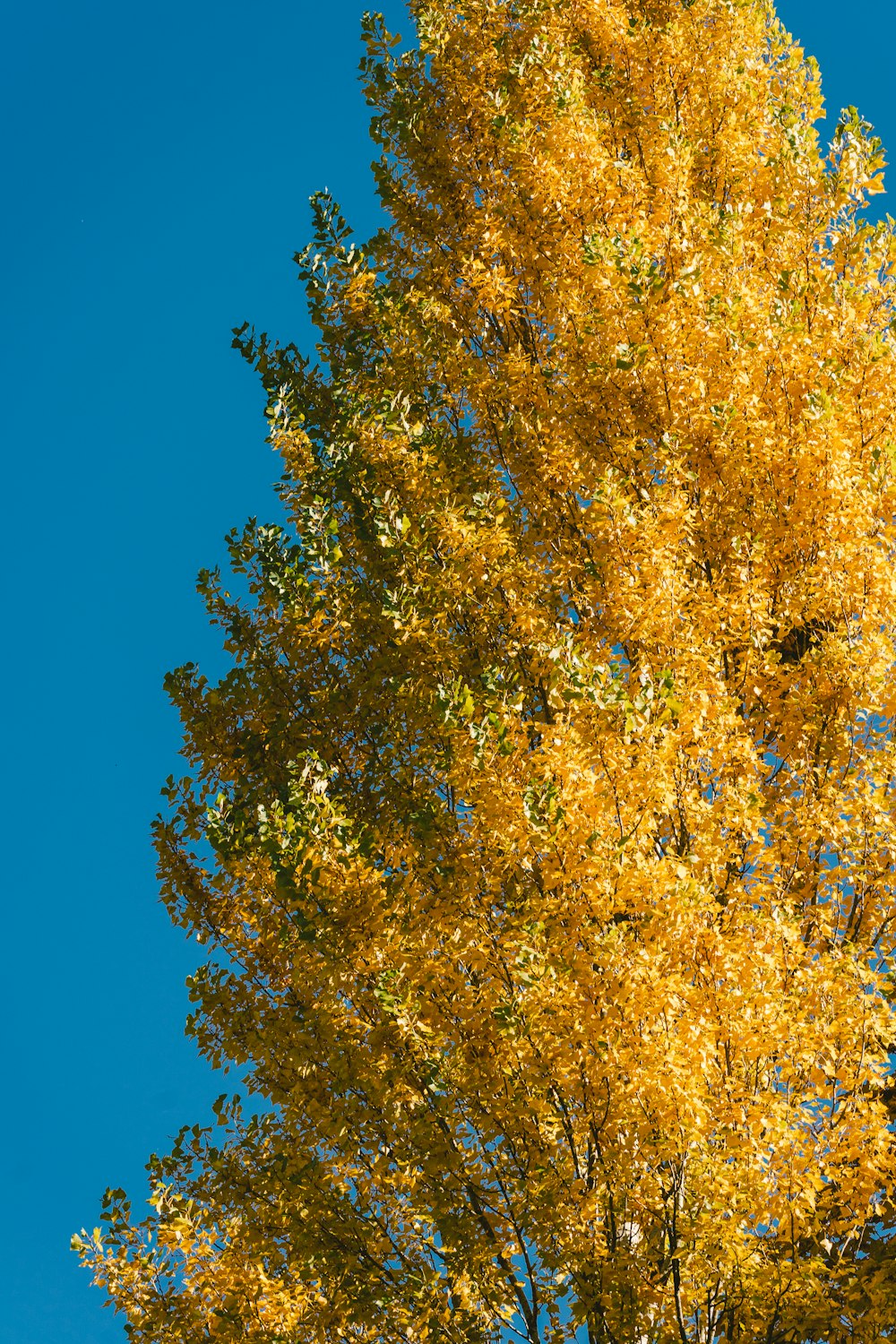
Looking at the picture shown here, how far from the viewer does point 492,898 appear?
4.55 m

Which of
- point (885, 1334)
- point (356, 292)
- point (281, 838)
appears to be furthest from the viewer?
point (356, 292)

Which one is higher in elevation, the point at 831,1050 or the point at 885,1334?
the point at 831,1050

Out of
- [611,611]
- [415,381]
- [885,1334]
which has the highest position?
[415,381]

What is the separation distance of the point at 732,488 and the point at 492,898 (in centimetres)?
216

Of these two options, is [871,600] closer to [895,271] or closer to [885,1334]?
[895,271]

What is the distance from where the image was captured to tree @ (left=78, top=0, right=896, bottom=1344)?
3.83m

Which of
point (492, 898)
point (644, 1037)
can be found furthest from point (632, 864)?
point (492, 898)

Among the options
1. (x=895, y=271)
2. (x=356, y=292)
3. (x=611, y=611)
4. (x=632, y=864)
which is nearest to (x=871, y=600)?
(x=611, y=611)

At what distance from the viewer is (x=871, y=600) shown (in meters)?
4.71

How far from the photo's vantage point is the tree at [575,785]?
12.6 ft

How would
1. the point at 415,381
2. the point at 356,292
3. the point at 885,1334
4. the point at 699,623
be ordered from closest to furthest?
the point at 885,1334, the point at 699,623, the point at 415,381, the point at 356,292

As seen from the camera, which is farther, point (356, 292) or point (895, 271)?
point (356, 292)

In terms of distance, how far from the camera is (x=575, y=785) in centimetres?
389

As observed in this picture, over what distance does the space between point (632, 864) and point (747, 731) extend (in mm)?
1575
